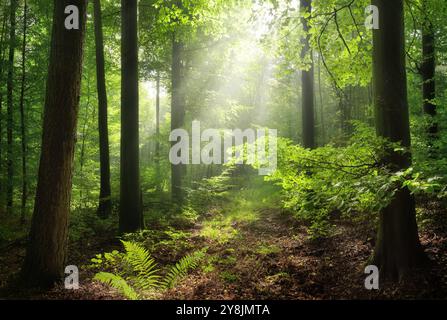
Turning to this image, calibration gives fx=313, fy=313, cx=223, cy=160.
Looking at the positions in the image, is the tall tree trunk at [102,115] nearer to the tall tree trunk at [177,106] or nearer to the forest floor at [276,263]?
the forest floor at [276,263]

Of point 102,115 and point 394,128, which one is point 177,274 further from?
point 102,115

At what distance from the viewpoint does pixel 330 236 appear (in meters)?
7.55

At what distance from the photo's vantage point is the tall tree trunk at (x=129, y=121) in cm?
884

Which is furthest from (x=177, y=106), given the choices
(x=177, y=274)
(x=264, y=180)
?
(x=177, y=274)

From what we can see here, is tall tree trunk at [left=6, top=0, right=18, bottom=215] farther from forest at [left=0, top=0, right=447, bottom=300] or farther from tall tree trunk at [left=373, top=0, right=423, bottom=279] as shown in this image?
tall tree trunk at [left=373, top=0, right=423, bottom=279]

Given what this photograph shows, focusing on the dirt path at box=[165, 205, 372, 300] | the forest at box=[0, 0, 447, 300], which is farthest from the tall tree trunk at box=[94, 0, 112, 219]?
the dirt path at box=[165, 205, 372, 300]

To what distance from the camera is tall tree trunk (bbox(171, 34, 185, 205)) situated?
1503 cm

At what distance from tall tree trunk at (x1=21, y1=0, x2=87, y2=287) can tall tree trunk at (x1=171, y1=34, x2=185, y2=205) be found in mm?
9517

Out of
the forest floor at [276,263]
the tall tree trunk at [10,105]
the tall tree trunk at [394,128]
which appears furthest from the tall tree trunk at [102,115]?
the tall tree trunk at [394,128]

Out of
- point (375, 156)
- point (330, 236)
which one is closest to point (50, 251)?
point (375, 156)

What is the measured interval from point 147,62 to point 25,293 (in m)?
12.9

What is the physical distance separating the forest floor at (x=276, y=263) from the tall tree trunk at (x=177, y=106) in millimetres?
4888

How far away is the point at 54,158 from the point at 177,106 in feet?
34.3
